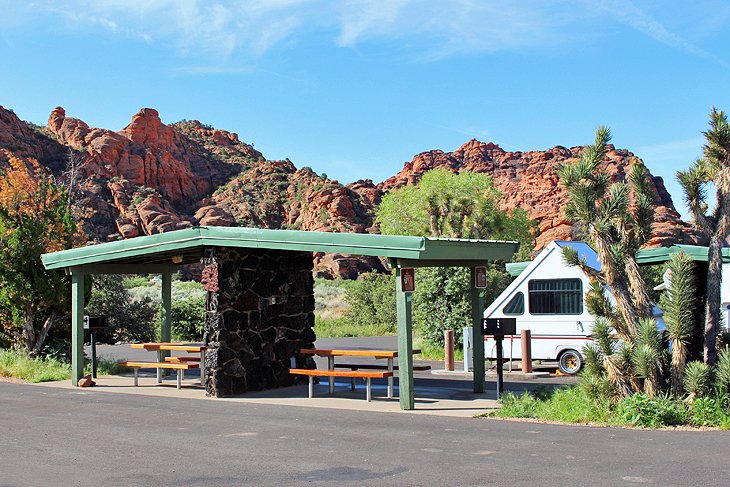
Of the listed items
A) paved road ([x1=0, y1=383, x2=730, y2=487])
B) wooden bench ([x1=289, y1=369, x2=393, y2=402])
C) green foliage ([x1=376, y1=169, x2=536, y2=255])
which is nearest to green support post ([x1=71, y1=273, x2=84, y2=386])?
paved road ([x1=0, y1=383, x2=730, y2=487])

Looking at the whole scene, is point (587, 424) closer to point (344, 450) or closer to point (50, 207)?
point (344, 450)

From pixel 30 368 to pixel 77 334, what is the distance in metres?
2.07

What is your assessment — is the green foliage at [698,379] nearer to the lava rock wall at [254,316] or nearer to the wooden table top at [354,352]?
the wooden table top at [354,352]

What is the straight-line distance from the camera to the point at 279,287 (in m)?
14.9

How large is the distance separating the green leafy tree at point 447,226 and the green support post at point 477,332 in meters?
7.27

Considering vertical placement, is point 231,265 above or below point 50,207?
below

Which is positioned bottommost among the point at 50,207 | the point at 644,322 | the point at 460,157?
the point at 644,322

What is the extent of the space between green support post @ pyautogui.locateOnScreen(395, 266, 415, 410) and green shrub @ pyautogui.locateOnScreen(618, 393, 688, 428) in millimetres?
2974

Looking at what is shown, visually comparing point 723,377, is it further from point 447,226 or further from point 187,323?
point 447,226

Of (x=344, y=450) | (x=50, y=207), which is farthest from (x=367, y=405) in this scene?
(x=50, y=207)

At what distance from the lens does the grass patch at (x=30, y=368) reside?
54.9 feet

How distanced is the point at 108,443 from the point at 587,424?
18.7 feet

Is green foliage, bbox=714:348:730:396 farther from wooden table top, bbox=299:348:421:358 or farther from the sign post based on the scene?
wooden table top, bbox=299:348:421:358

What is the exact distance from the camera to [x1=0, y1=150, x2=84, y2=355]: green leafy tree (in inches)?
703
